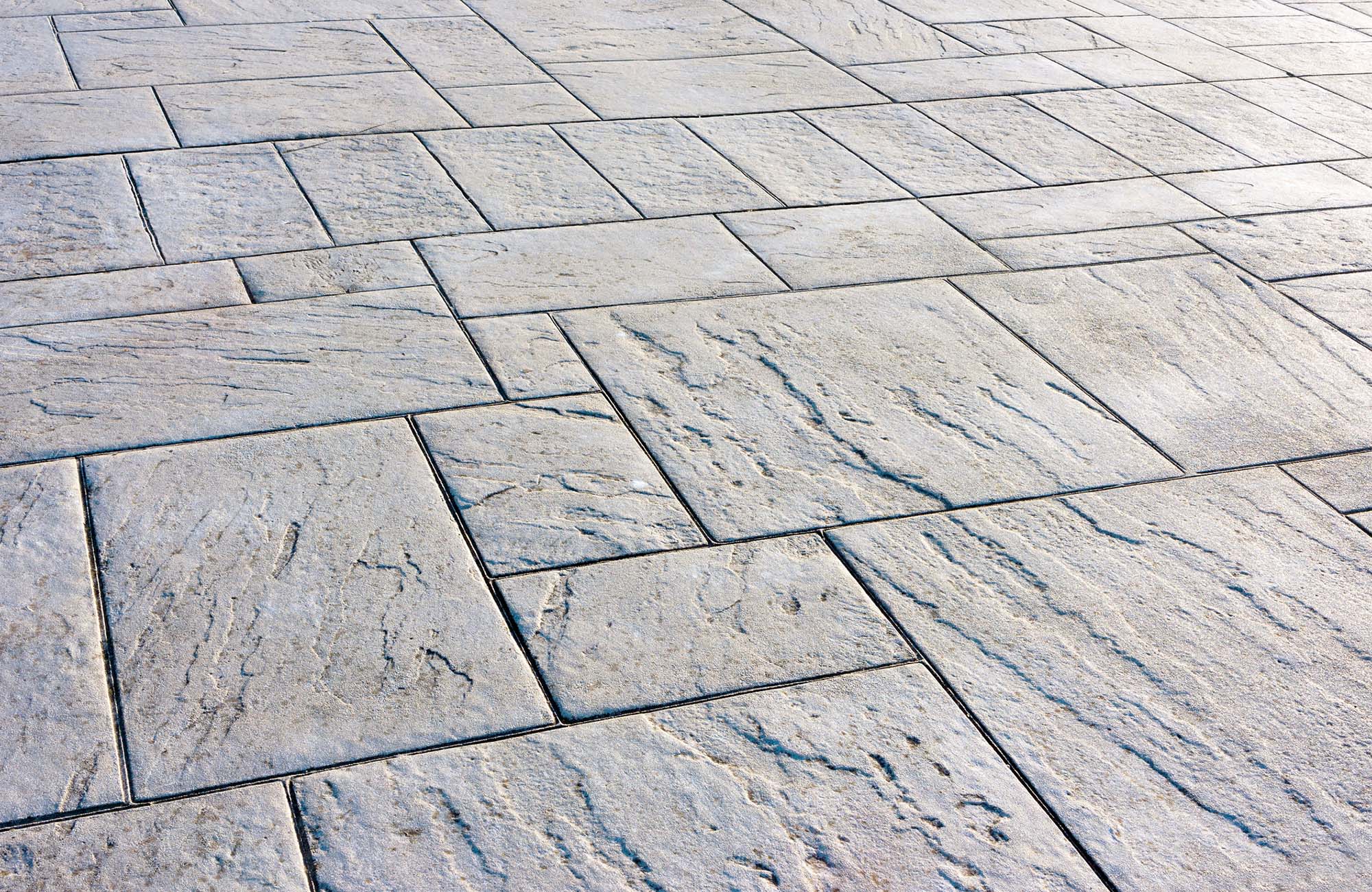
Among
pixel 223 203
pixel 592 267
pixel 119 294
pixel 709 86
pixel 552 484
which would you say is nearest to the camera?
pixel 552 484

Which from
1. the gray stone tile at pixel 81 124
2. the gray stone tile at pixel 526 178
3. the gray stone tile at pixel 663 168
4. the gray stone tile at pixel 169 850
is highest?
the gray stone tile at pixel 663 168

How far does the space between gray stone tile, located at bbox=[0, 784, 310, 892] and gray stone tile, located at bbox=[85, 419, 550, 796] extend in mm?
73

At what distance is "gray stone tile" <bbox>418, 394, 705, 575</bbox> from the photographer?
2.90m

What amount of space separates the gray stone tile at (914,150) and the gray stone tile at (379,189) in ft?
5.66

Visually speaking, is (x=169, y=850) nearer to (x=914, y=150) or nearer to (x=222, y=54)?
(x=914, y=150)

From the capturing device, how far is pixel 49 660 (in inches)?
97.6

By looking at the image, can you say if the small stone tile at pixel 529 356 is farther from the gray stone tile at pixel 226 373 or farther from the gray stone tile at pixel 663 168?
the gray stone tile at pixel 663 168

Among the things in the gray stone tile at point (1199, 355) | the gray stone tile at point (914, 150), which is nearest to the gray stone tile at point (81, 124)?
the gray stone tile at point (914, 150)

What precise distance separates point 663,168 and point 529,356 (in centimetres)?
164

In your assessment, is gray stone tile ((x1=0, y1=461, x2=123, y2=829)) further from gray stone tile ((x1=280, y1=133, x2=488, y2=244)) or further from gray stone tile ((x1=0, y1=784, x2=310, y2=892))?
gray stone tile ((x1=280, y1=133, x2=488, y2=244))

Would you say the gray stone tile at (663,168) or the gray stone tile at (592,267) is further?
the gray stone tile at (663,168)

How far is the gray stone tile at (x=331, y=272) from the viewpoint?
154 inches

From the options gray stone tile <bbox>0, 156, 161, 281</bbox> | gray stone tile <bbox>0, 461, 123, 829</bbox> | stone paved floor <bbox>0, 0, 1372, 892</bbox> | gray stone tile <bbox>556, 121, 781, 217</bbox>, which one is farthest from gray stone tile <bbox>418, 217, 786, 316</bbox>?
gray stone tile <bbox>0, 461, 123, 829</bbox>

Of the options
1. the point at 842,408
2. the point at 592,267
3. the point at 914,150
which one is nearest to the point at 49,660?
the point at 842,408
